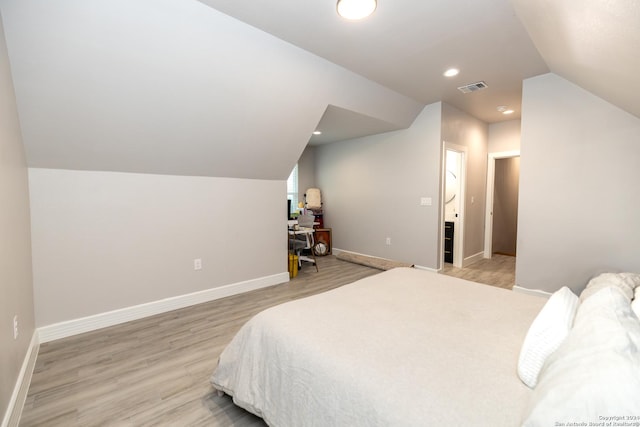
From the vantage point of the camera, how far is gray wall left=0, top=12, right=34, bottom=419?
A: 1.50 meters

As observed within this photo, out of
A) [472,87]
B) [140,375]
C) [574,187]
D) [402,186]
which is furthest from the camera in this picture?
[402,186]

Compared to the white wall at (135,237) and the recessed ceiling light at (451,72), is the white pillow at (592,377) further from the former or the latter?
the white wall at (135,237)

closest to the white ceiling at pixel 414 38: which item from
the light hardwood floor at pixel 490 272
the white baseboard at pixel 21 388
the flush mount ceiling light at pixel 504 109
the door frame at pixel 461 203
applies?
the flush mount ceiling light at pixel 504 109

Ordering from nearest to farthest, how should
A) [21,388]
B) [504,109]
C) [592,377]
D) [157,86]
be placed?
1. [592,377]
2. [21,388]
3. [157,86]
4. [504,109]

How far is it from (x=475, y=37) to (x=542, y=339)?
2451 millimetres

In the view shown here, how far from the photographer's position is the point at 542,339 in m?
1.06

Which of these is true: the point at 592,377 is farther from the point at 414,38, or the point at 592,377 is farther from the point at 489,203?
the point at 489,203

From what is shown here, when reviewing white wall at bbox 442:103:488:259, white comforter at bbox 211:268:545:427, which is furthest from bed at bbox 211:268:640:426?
white wall at bbox 442:103:488:259

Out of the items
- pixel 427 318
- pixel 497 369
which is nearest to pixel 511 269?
pixel 427 318

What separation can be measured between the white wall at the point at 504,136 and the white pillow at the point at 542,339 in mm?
4641

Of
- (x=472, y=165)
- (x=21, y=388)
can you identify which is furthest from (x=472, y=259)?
(x=21, y=388)

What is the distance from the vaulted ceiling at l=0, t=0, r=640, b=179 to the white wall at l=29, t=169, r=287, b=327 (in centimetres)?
19

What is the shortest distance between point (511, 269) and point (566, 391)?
15.2 ft

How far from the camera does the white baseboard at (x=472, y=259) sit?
4831 mm
